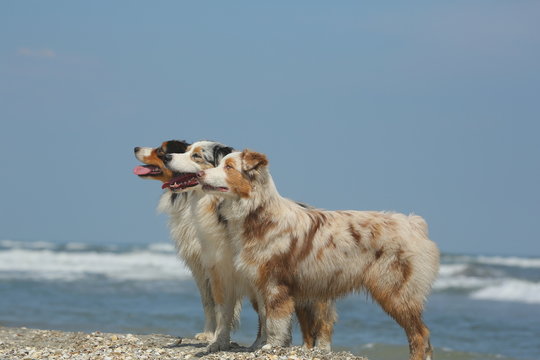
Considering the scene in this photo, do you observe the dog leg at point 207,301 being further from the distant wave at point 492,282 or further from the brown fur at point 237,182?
the distant wave at point 492,282

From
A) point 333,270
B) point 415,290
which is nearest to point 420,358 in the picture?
point 415,290

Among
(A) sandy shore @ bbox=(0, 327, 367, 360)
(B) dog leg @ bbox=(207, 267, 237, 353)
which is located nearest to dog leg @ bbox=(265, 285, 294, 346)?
(A) sandy shore @ bbox=(0, 327, 367, 360)

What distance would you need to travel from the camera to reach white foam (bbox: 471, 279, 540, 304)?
89.5ft

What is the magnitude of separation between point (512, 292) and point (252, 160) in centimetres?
2234

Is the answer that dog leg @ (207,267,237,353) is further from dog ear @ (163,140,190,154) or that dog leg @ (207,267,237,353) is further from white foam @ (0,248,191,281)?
white foam @ (0,248,191,281)

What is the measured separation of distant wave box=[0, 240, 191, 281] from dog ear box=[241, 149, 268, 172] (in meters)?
19.5

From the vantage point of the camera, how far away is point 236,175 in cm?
823

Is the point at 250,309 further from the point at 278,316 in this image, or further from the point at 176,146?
the point at 278,316

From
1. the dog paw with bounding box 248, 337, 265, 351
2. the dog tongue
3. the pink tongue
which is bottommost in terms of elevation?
the dog paw with bounding box 248, 337, 265, 351

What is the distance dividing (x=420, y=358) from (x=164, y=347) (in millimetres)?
3034

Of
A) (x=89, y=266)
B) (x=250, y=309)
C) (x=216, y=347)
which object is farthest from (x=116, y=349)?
(x=89, y=266)

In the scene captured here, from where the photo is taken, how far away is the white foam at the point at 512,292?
27.3m

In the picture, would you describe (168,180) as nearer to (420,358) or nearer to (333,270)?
(333,270)

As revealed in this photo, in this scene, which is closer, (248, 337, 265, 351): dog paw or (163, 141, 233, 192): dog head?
(248, 337, 265, 351): dog paw
